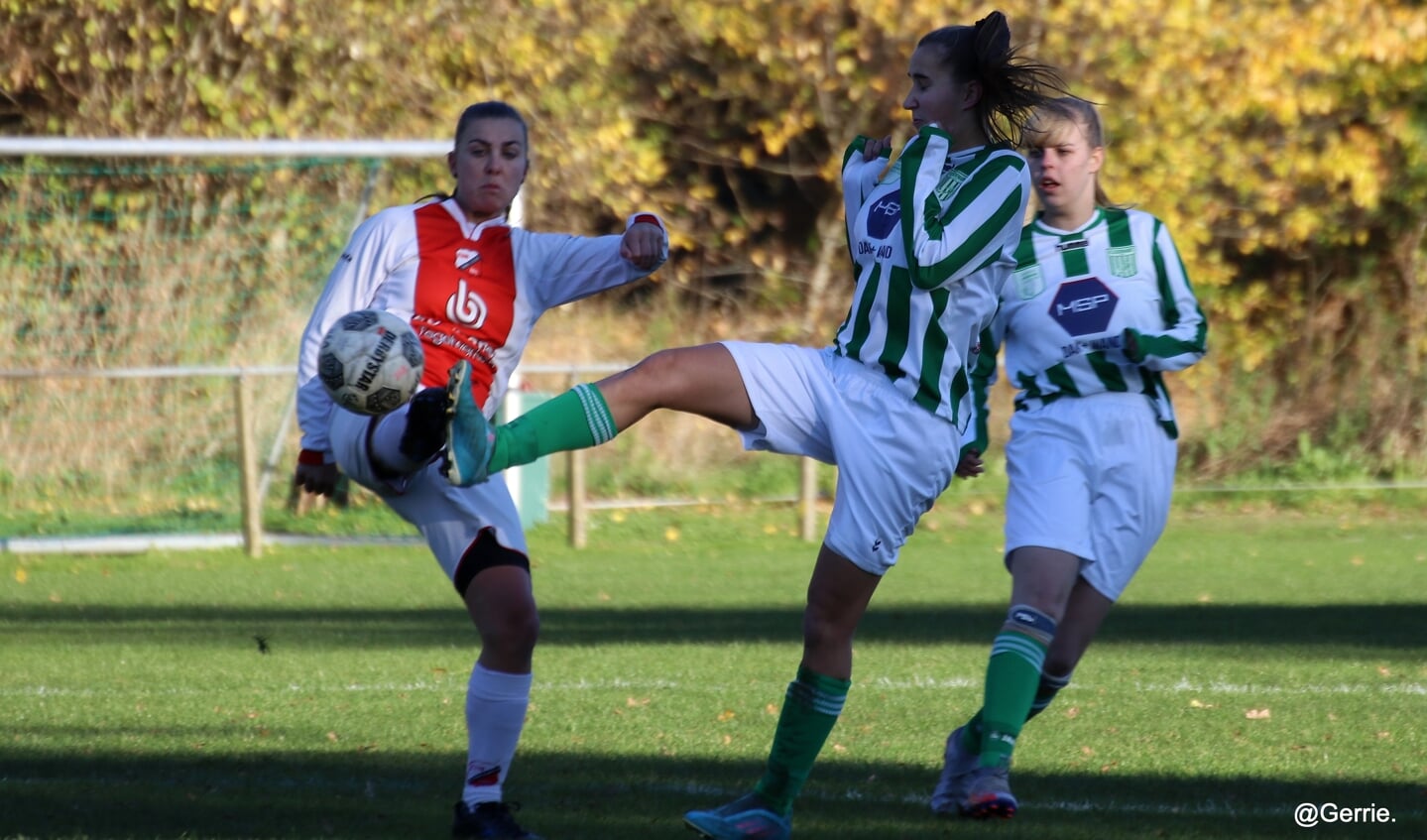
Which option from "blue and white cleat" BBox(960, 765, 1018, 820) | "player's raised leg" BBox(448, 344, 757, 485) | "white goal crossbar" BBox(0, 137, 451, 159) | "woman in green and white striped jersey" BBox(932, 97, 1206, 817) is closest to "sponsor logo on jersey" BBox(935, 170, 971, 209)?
"player's raised leg" BBox(448, 344, 757, 485)

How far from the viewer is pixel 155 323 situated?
13.3 m

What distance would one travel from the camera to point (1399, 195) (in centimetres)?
1806

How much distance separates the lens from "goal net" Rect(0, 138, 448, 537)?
12.7 m

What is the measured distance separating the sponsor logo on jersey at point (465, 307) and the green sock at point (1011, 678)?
1625 mm

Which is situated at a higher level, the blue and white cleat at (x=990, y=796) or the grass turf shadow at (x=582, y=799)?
the blue and white cleat at (x=990, y=796)

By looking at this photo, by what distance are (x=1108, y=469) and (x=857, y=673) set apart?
261cm

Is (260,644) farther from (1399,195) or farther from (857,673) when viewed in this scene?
(1399,195)

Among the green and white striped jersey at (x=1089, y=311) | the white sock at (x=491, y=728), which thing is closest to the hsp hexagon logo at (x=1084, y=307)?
the green and white striped jersey at (x=1089, y=311)

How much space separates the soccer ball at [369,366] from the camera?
388 centimetres

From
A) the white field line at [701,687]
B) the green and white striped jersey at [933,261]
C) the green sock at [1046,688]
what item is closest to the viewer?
the green and white striped jersey at [933,261]

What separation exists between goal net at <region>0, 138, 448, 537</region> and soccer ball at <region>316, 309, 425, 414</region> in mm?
8380

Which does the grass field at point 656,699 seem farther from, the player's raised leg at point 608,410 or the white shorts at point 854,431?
the player's raised leg at point 608,410

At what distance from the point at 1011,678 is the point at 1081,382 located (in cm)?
98

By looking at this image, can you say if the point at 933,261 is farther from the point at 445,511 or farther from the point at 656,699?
the point at 656,699
